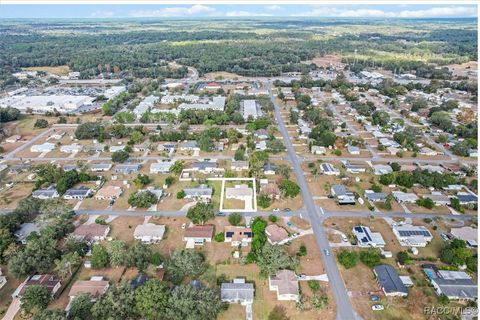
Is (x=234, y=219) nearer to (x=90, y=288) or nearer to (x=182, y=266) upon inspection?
(x=182, y=266)

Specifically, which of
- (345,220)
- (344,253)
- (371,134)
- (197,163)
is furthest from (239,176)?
(371,134)

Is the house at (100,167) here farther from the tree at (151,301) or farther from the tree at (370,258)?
the tree at (370,258)

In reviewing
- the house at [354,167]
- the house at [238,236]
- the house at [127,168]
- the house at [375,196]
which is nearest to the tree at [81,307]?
the house at [238,236]

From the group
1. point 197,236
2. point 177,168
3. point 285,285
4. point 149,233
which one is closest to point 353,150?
point 177,168

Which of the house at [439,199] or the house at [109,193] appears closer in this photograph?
the house at [439,199]

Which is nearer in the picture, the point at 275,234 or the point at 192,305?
the point at 192,305

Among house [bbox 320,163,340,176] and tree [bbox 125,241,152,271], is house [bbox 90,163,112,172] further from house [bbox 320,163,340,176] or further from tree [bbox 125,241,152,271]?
house [bbox 320,163,340,176]
